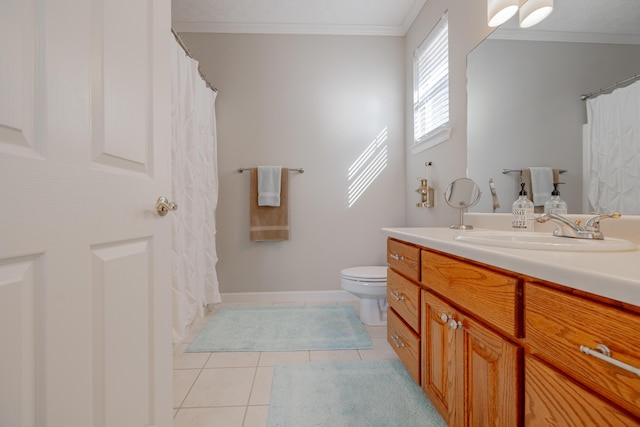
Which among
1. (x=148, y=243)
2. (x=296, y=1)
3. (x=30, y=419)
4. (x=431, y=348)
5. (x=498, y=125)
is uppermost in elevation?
(x=296, y=1)

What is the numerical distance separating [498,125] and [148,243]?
1.54 metres

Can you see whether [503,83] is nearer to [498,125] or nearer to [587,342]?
[498,125]

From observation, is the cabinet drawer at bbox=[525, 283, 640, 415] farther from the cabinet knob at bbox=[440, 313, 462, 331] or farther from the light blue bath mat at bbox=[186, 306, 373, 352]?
the light blue bath mat at bbox=[186, 306, 373, 352]

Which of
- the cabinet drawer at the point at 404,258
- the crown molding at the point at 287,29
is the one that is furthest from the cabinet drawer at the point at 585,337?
the crown molding at the point at 287,29

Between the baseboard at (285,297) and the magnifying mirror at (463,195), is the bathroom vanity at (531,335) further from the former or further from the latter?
the baseboard at (285,297)

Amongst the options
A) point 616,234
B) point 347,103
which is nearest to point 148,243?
point 616,234

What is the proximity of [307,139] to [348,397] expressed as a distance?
201 centimetres

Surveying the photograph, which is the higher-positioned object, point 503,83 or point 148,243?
point 503,83

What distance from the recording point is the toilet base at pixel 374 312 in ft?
7.01

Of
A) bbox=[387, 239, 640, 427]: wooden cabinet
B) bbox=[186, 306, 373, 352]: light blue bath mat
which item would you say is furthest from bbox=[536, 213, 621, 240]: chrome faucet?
bbox=[186, 306, 373, 352]: light blue bath mat

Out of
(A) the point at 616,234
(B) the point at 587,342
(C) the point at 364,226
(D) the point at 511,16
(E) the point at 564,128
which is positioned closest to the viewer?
(B) the point at 587,342

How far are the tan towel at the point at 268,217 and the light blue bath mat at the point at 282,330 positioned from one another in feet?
2.01

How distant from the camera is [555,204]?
1126 mm

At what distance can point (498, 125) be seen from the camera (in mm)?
1397
